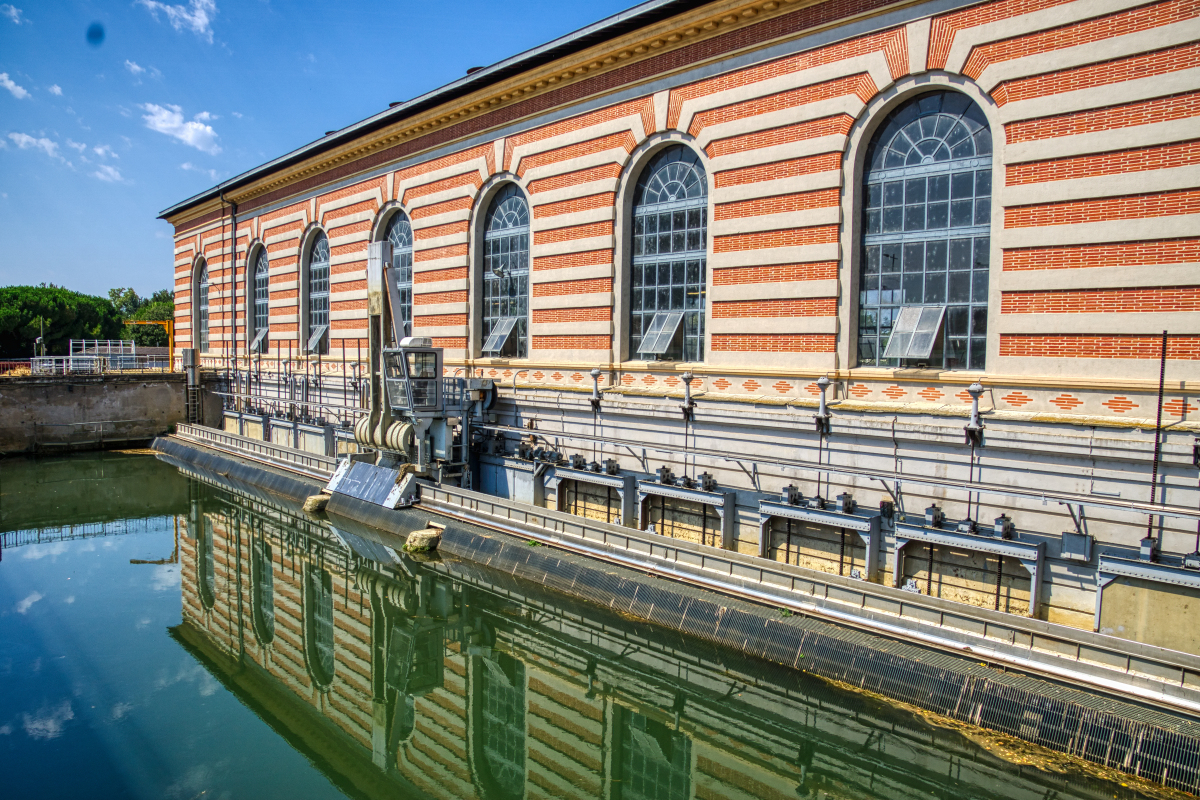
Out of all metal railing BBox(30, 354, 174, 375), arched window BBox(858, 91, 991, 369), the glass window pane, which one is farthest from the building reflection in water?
metal railing BBox(30, 354, 174, 375)

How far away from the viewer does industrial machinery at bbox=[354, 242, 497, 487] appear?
829 inches

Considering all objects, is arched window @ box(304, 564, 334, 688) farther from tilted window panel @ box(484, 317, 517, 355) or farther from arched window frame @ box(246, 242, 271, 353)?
arched window frame @ box(246, 242, 271, 353)

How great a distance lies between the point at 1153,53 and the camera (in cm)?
1175

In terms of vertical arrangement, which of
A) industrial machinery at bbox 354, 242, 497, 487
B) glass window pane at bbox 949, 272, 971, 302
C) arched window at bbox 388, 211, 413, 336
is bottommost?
industrial machinery at bbox 354, 242, 497, 487

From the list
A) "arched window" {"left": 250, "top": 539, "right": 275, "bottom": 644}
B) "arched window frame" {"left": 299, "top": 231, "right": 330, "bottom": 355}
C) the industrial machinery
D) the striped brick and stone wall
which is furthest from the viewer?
"arched window frame" {"left": 299, "top": 231, "right": 330, "bottom": 355}

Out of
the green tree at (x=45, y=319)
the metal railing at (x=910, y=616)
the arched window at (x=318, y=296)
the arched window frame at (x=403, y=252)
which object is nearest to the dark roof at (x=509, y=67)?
the arched window frame at (x=403, y=252)

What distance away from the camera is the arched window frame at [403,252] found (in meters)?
27.8

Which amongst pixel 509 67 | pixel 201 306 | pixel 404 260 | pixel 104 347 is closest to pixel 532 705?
pixel 509 67

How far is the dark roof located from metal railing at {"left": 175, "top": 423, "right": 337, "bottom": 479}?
12.5 m

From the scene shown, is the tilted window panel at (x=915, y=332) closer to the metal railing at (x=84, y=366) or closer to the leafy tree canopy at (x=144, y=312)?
the metal railing at (x=84, y=366)

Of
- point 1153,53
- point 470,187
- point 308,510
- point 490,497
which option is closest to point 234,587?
point 308,510

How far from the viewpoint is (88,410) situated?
3794 cm

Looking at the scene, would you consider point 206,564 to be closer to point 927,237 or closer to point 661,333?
point 661,333

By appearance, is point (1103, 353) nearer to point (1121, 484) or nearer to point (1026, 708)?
point (1121, 484)
